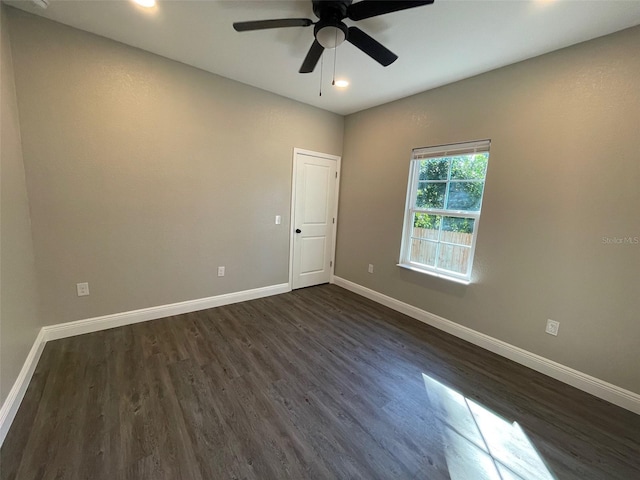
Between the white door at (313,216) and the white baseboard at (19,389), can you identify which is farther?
the white door at (313,216)

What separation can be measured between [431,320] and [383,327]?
61 cm

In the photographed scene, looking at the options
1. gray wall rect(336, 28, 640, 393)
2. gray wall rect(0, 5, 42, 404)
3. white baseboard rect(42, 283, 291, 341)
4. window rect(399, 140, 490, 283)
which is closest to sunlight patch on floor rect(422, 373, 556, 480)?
gray wall rect(336, 28, 640, 393)

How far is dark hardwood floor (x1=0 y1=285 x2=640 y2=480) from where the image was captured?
1399 millimetres

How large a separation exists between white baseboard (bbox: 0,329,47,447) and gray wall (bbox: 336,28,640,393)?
11.6ft

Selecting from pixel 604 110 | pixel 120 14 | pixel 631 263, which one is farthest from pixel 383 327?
pixel 120 14

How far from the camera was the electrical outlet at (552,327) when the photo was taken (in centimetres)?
225

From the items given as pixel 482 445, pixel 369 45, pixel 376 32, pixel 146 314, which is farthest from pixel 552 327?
pixel 146 314

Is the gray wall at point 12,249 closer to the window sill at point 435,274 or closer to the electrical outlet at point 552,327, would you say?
the window sill at point 435,274

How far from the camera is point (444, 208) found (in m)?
3.03

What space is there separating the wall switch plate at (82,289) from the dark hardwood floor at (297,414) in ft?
1.39

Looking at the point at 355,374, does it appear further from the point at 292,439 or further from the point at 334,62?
the point at 334,62

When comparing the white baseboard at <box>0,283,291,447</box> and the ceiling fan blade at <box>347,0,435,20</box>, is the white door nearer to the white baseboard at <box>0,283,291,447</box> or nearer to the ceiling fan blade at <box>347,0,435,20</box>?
the white baseboard at <box>0,283,291,447</box>

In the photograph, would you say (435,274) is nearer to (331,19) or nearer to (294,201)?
(294,201)

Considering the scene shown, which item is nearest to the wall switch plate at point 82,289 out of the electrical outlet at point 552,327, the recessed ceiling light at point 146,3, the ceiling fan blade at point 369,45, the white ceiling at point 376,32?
the white ceiling at point 376,32
